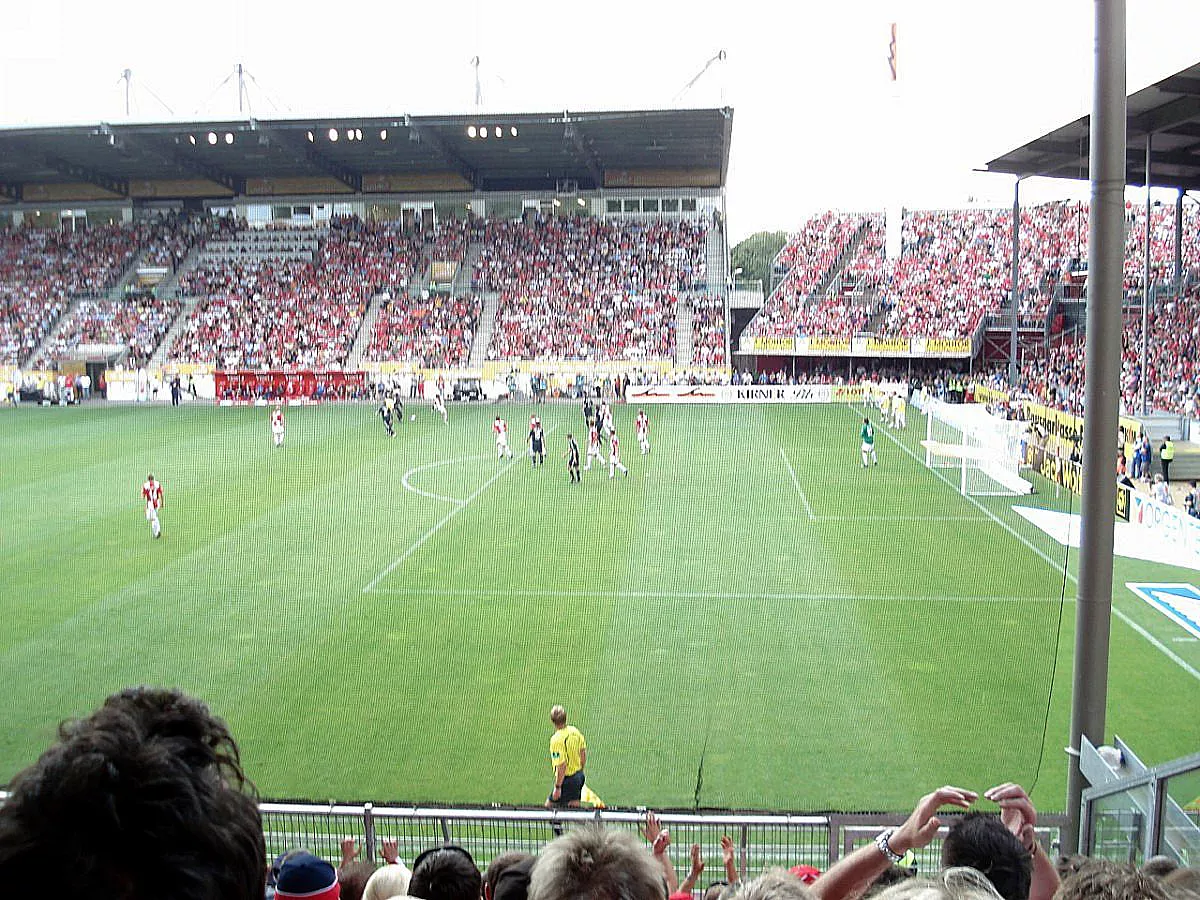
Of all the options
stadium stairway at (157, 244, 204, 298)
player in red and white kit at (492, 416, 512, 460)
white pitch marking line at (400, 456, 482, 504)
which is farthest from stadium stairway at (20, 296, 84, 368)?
player in red and white kit at (492, 416, 512, 460)

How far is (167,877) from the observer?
128 cm

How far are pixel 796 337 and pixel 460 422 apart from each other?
1740 cm

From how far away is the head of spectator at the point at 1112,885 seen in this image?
2.02 metres

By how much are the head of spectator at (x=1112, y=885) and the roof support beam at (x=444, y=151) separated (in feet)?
138

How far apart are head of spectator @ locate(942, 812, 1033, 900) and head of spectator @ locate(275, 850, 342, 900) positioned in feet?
6.16

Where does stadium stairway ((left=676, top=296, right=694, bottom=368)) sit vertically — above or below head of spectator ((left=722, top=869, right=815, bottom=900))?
above

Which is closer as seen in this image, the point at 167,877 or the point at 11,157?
the point at 167,877

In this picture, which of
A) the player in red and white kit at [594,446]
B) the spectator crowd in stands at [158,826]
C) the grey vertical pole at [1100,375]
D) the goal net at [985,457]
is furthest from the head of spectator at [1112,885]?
the player in red and white kit at [594,446]

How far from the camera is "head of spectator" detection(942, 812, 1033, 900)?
301cm

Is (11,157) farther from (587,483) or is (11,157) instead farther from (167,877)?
(167,877)

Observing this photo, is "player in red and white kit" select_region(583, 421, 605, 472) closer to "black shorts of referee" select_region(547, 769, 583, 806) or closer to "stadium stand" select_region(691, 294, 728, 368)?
"black shorts of referee" select_region(547, 769, 583, 806)

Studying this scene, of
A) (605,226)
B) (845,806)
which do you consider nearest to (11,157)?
(605,226)

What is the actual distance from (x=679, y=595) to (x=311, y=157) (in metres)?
38.6

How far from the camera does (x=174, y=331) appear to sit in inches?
1852
